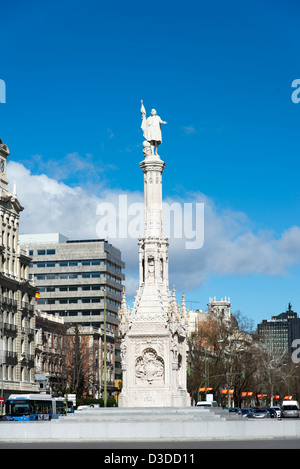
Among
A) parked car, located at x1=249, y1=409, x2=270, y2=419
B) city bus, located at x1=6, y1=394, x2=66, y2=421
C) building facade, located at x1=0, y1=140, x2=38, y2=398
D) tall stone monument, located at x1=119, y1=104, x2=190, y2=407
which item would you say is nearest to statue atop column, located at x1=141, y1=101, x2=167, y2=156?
tall stone monument, located at x1=119, y1=104, x2=190, y2=407

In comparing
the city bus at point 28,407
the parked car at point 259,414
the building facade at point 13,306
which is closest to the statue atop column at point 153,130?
the city bus at point 28,407

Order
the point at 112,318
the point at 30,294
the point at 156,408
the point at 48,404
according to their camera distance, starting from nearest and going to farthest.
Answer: the point at 156,408, the point at 48,404, the point at 30,294, the point at 112,318

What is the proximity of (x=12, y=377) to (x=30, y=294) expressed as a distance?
37.5 feet

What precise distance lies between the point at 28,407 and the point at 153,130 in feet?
93.8

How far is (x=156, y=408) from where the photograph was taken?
4284 cm

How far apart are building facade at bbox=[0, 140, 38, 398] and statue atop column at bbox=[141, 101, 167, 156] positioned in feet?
131

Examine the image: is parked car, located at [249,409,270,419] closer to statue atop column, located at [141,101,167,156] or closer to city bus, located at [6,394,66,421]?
city bus, located at [6,394,66,421]

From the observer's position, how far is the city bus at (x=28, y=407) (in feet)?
221

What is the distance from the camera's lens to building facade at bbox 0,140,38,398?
3435 inches

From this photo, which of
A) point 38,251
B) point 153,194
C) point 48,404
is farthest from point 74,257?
point 153,194

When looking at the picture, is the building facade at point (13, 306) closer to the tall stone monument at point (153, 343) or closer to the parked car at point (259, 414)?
the parked car at point (259, 414)

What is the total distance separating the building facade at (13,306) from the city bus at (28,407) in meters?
14.0

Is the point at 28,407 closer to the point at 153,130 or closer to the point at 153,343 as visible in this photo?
the point at 153,343

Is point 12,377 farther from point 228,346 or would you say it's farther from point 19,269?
point 228,346
